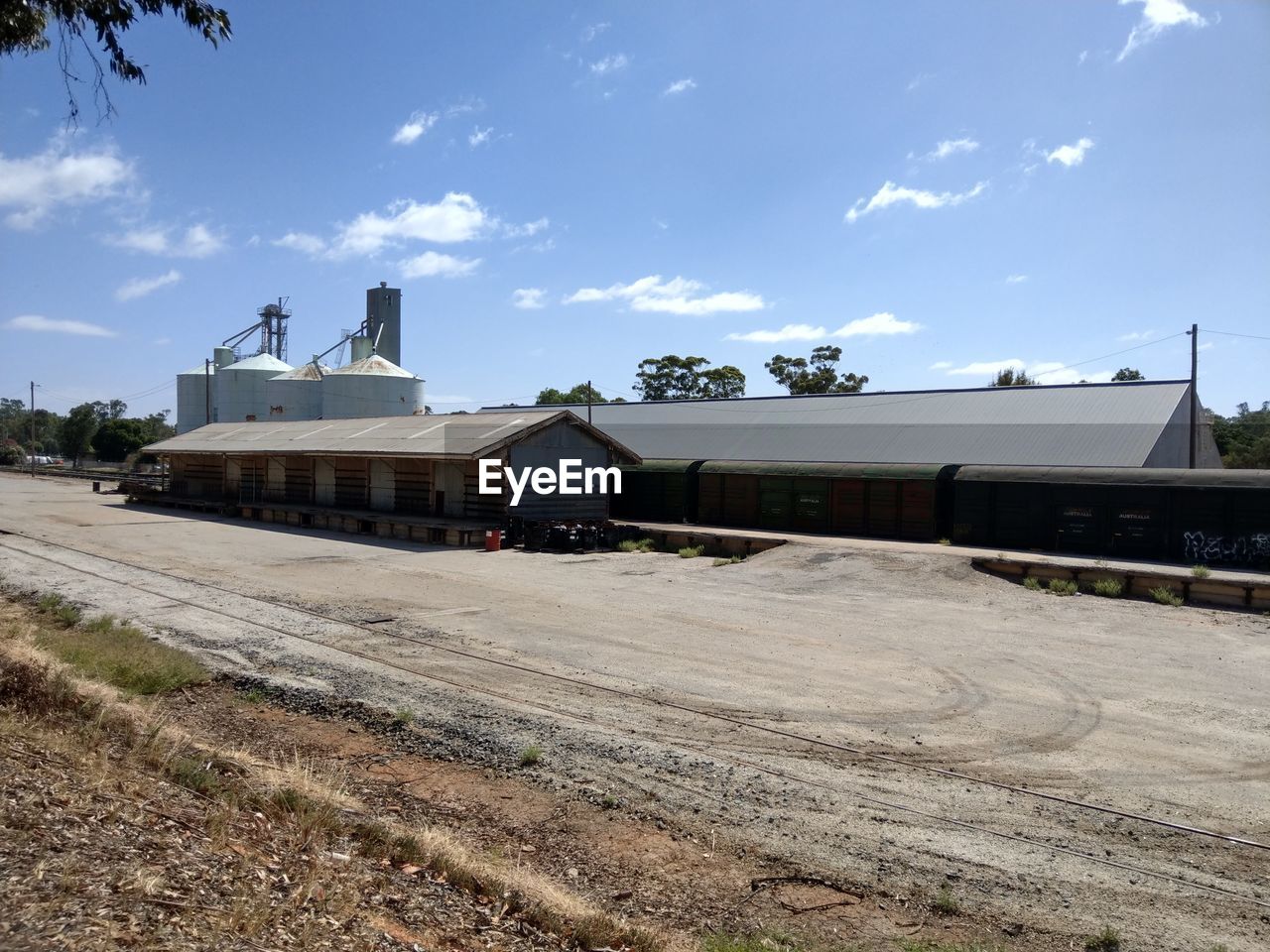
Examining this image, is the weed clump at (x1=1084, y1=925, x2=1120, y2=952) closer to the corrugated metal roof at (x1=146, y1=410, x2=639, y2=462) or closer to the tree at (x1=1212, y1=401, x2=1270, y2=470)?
the corrugated metal roof at (x1=146, y1=410, x2=639, y2=462)

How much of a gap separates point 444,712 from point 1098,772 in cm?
688

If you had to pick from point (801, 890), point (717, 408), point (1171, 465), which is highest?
point (717, 408)

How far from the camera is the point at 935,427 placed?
33688 mm

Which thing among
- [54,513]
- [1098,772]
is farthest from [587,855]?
[54,513]

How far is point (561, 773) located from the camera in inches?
319

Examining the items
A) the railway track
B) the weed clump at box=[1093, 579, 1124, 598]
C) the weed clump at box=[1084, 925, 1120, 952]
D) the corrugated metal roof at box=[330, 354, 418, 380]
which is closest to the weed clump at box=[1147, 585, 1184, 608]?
the weed clump at box=[1093, 579, 1124, 598]

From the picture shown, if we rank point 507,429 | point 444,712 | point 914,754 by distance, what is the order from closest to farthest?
point 914,754 → point 444,712 → point 507,429

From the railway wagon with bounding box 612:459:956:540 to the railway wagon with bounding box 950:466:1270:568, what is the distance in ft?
3.79

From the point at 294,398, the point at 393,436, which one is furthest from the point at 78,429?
the point at 393,436

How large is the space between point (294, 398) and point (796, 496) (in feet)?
131

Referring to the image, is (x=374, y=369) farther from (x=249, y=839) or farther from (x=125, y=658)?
(x=249, y=839)

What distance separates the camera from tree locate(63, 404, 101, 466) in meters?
95.1

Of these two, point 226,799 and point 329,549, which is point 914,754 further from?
point 329,549

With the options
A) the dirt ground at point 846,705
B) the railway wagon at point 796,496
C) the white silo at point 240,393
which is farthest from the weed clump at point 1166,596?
the white silo at point 240,393
